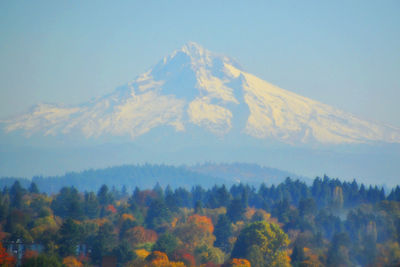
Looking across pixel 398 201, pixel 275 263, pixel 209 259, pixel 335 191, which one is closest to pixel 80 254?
pixel 209 259

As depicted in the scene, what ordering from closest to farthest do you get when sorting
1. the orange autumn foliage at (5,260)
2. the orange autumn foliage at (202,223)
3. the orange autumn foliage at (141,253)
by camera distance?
1. the orange autumn foliage at (5,260)
2. the orange autumn foliage at (141,253)
3. the orange autumn foliage at (202,223)

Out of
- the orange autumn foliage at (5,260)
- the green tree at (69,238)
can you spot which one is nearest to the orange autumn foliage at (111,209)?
the green tree at (69,238)

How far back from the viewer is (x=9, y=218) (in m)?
111

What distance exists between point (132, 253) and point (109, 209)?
2126 inches

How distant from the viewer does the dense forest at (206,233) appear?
87188 mm

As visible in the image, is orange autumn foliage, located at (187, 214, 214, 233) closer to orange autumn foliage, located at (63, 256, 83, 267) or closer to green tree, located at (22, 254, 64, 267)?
orange autumn foliage, located at (63, 256, 83, 267)

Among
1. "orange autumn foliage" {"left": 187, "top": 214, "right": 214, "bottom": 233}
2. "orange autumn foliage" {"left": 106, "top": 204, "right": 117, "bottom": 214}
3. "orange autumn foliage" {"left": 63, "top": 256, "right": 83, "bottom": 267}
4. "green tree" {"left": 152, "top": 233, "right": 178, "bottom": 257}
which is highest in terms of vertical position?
"orange autumn foliage" {"left": 106, "top": 204, "right": 117, "bottom": 214}

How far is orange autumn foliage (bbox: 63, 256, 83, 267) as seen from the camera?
271 ft

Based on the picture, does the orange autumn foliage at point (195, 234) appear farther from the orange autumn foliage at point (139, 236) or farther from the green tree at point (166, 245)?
the green tree at point (166, 245)

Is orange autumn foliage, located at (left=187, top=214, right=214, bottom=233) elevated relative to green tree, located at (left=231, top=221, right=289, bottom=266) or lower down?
elevated

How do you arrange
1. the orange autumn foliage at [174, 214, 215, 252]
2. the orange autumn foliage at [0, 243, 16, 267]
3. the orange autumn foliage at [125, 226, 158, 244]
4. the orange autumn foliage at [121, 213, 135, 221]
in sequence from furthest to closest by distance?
the orange autumn foliage at [121, 213, 135, 221] < the orange autumn foliage at [125, 226, 158, 244] < the orange autumn foliage at [174, 214, 215, 252] < the orange autumn foliage at [0, 243, 16, 267]

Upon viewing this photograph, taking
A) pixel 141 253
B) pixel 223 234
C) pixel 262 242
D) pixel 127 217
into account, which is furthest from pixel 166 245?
pixel 127 217

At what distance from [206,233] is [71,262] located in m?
24.6

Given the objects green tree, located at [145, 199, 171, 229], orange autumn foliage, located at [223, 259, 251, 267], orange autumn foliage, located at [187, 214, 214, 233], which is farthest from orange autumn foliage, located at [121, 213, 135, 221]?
orange autumn foliage, located at [223, 259, 251, 267]
